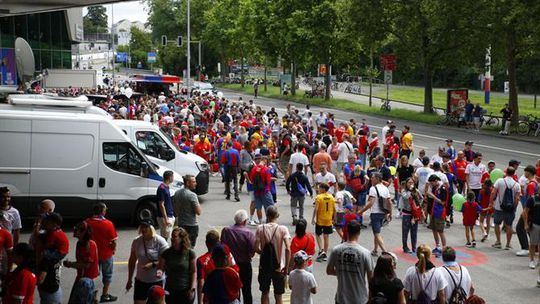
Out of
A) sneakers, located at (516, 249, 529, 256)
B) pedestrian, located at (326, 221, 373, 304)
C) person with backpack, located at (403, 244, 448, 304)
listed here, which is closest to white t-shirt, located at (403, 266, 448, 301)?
person with backpack, located at (403, 244, 448, 304)

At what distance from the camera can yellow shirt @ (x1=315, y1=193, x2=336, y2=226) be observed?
13.3m

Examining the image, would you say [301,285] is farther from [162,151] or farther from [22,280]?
[162,151]

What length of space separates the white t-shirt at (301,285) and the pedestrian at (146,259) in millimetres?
1788

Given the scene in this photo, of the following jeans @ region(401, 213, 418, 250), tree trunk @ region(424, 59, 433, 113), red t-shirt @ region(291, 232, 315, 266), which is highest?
tree trunk @ region(424, 59, 433, 113)

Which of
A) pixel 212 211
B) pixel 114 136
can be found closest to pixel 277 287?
pixel 114 136

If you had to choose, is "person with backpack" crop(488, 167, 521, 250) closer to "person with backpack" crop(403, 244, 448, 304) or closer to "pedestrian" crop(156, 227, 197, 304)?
"person with backpack" crop(403, 244, 448, 304)

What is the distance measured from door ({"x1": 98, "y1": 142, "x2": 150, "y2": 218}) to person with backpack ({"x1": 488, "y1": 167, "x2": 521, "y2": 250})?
7.30 m

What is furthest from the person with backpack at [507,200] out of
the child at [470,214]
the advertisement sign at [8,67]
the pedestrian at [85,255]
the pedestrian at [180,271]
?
the advertisement sign at [8,67]

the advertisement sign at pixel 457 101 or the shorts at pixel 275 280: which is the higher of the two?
the advertisement sign at pixel 457 101

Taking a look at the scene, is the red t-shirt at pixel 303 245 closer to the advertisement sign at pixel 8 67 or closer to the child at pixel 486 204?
the child at pixel 486 204

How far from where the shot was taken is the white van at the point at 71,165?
1500cm

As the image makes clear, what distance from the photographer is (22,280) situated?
7910 mm

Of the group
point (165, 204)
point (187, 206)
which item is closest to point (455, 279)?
point (187, 206)

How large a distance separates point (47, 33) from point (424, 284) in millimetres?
65394
